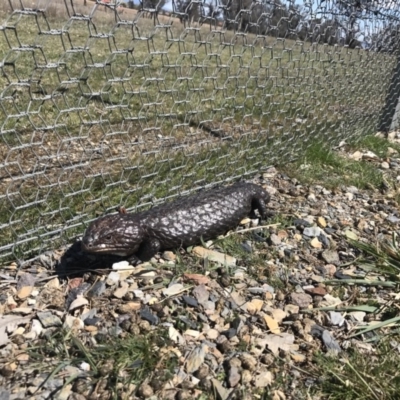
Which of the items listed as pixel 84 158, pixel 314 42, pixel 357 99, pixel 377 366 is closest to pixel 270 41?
pixel 314 42

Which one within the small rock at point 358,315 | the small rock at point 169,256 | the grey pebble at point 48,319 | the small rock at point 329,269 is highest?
the grey pebble at point 48,319

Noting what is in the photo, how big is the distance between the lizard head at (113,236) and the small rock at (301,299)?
91cm

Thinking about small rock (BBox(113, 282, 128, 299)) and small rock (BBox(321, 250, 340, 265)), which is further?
small rock (BBox(321, 250, 340, 265))

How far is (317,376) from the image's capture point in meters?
2.23

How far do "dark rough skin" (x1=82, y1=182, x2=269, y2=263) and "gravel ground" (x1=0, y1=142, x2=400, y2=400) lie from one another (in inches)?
3.6

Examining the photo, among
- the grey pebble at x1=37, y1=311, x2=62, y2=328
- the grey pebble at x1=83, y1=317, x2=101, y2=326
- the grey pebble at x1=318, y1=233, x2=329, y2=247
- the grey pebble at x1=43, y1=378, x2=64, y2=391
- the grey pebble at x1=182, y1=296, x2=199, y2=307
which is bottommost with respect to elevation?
the grey pebble at x1=318, y1=233, x2=329, y2=247

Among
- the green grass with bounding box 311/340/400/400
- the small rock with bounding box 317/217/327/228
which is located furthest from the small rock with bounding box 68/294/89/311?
the small rock with bounding box 317/217/327/228

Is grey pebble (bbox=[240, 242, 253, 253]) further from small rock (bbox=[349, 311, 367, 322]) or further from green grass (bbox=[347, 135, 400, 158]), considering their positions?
green grass (bbox=[347, 135, 400, 158])

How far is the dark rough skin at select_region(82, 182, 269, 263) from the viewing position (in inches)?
109

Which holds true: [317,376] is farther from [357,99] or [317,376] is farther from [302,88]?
[357,99]

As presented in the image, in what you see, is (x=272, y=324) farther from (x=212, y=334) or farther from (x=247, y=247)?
(x=247, y=247)

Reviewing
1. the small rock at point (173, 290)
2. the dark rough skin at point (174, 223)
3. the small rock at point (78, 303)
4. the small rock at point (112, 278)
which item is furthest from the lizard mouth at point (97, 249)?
the small rock at point (173, 290)

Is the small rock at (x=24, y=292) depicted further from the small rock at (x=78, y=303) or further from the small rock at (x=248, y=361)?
the small rock at (x=248, y=361)

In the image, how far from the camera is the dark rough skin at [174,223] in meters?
2.78
